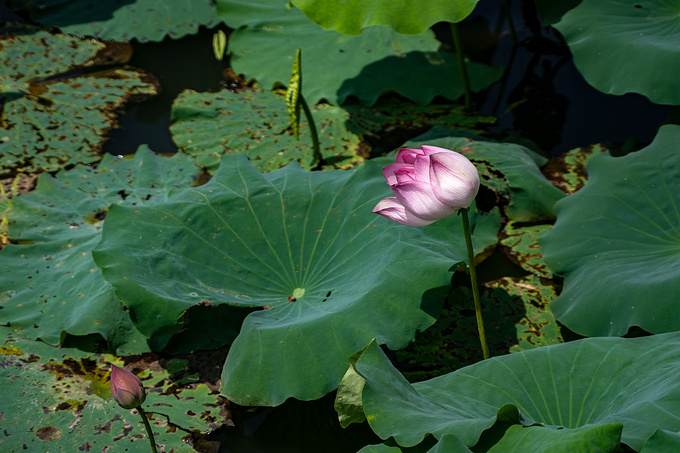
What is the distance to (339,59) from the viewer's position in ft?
10.2

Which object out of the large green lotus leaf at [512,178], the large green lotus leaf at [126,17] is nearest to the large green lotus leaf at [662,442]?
the large green lotus leaf at [512,178]

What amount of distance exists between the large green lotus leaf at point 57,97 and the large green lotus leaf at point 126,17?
112 millimetres

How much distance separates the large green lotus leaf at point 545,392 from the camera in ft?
3.69

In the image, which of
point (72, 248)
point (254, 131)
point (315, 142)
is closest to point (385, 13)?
point (315, 142)

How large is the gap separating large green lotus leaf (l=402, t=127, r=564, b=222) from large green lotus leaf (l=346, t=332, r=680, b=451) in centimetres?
92

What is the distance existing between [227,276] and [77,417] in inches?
21.6

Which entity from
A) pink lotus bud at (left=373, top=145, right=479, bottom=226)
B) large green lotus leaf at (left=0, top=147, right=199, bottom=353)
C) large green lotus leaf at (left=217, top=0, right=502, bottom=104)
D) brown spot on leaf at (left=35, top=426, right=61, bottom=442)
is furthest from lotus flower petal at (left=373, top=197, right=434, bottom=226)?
large green lotus leaf at (left=217, top=0, right=502, bottom=104)

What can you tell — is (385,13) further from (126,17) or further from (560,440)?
(126,17)

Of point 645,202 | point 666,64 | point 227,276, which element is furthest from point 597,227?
point 227,276

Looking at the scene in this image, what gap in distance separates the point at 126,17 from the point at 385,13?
2.08 metres

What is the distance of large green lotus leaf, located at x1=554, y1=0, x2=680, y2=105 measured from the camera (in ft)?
7.14

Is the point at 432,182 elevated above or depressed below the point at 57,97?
above

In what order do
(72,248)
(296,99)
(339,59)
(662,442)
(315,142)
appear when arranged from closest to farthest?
1. (662,442)
2. (72,248)
3. (296,99)
4. (315,142)
5. (339,59)

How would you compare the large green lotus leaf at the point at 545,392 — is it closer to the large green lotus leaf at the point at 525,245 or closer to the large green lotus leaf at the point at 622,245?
the large green lotus leaf at the point at 622,245
